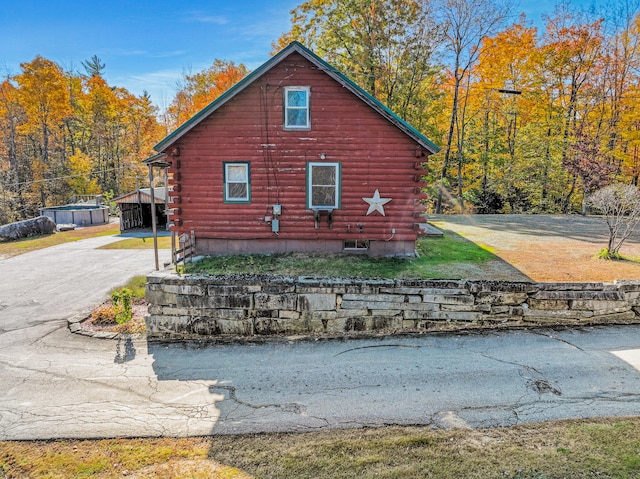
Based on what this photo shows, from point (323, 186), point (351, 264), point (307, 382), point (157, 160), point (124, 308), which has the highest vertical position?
point (157, 160)

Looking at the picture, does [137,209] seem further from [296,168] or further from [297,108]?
[297,108]

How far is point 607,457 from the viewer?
13.6 feet

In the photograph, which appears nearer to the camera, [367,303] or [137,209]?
[367,303]

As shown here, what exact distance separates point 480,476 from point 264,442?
245 cm

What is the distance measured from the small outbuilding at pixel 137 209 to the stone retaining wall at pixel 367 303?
59.4ft

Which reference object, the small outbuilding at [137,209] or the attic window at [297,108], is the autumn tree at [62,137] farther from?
the attic window at [297,108]

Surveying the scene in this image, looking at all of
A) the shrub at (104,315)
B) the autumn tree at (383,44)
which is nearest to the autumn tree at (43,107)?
the autumn tree at (383,44)

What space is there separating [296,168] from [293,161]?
0.78ft

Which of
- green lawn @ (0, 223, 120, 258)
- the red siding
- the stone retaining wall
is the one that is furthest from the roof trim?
green lawn @ (0, 223, 120, 258)

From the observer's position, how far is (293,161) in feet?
40.2

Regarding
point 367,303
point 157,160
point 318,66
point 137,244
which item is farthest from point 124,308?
point 137,244

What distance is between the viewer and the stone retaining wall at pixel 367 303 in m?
7.70

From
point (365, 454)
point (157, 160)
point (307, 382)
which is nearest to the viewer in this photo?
point (365, 454)

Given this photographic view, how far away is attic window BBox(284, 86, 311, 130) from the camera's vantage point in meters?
11.9
